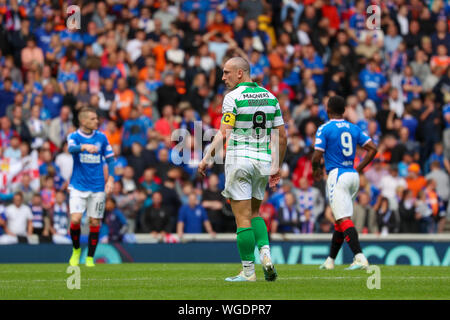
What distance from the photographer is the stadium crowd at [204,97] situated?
2017cm

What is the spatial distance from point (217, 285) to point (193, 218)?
9.34 meters

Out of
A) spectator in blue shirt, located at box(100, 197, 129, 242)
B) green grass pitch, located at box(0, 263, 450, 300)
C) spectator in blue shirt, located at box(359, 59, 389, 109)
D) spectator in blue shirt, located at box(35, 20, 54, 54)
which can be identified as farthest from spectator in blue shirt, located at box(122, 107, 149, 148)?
green grass pitch, located at box(0, 263, 450, 300)

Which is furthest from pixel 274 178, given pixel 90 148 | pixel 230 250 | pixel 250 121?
pixel 230 250

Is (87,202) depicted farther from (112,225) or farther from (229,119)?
(229,119)

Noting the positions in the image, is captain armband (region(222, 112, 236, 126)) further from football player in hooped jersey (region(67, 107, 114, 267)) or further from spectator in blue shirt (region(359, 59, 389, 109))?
spectator in blue shirt (region(359, 59, 389, 109))

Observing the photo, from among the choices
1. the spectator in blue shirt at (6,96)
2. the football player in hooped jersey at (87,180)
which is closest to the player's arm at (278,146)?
the football player in hooped jersey at (87,180)

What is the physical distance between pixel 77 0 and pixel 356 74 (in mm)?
7972

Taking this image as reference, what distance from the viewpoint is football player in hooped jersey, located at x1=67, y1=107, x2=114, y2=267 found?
14980mm

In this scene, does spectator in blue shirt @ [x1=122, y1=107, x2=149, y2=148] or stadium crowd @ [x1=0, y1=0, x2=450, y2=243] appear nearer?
stadium crowd @ [x1=0, y1=0, x2=450, y2=243]

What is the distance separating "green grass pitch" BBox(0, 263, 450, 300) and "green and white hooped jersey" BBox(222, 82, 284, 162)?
1.54 m

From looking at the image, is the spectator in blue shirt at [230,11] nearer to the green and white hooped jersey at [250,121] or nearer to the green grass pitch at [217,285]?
the green grass pitch at [217,285]

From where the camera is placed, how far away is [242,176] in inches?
418

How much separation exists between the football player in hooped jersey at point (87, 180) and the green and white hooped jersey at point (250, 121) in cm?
470
